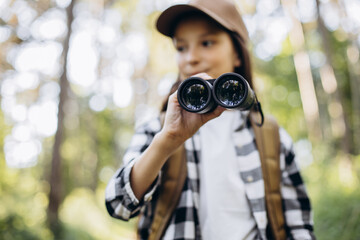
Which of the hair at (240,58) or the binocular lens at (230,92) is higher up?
the hair at (240,58)

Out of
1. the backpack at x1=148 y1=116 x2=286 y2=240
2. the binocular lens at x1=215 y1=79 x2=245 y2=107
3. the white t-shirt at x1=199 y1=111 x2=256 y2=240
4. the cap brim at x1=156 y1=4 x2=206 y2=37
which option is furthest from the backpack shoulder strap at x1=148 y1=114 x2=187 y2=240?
the cap brim at x1=156 y1=4 x2=206 y2=37

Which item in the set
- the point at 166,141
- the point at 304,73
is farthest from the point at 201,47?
the point at 304,73

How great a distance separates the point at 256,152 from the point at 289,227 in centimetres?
45

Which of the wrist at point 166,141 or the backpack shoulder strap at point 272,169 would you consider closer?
the wrist at point 166,141

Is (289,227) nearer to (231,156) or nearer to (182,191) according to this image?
(231,156)

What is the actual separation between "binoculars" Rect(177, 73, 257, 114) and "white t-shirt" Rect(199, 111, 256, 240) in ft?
1.42

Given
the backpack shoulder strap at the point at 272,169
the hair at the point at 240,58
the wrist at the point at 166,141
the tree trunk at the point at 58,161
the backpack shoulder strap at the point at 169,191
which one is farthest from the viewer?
the tree trunk at the point at 58,161

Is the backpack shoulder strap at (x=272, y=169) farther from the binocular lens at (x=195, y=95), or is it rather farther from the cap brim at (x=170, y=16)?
the cap brim at (x=170, y=16)

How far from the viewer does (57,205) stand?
812cm

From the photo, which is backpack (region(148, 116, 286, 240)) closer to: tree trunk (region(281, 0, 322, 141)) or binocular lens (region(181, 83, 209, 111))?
binocular lens (region(181, 83, 209, 111))

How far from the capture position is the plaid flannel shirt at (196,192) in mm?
Result: 1508

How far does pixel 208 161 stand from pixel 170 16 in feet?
2.79

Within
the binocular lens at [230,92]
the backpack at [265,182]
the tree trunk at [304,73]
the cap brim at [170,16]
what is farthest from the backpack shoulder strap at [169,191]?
the tree trunk at [304,73]

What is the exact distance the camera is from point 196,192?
1659 millimetres
